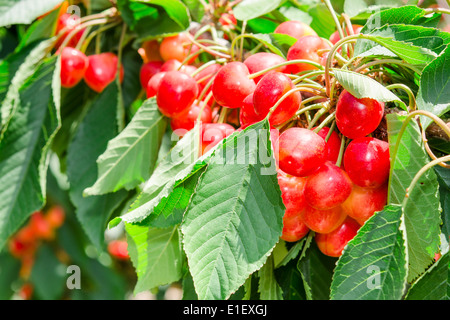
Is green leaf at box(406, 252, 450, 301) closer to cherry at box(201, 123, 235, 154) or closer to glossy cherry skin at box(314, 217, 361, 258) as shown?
glossy cherry skin at box(314, 217, 361, 258)

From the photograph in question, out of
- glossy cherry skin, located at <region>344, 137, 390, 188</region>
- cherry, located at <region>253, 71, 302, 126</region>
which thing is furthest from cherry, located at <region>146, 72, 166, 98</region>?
glossy cherry skin, located at <region>344, 137, 390, 188</region>

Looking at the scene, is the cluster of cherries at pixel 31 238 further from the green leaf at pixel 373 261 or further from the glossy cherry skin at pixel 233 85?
the green leaf at pixel 373 261

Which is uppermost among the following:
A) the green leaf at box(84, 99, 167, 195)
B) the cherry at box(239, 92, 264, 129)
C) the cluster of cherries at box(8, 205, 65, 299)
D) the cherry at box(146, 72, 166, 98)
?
the cherry at box(239, 92, 264, 129)

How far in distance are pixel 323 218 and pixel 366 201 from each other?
56 millimetres

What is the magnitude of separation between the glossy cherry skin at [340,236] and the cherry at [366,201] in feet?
0.14

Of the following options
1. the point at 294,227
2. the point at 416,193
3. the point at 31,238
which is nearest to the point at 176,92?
the point at 294,227

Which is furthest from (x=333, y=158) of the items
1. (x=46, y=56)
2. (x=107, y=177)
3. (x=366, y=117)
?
(x=46, y=56)

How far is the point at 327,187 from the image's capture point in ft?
1.79

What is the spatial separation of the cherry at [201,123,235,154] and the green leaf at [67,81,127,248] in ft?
1.00

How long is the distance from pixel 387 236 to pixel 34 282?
5.07 feet

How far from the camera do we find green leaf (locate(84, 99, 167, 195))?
0.80m

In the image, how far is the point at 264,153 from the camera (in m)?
0.55

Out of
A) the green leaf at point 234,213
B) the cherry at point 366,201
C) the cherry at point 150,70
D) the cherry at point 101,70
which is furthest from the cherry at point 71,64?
the cherry at point 366,201

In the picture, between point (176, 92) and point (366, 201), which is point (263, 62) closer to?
point (176, 92)
